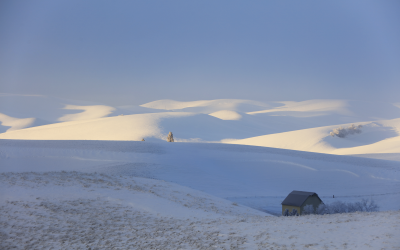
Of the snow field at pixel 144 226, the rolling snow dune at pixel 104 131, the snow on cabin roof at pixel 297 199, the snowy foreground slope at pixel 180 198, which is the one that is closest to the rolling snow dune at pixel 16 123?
the rolling snow dune at pixel 104 131

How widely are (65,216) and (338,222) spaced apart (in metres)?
7.91

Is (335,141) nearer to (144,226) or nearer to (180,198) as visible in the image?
(180,198)

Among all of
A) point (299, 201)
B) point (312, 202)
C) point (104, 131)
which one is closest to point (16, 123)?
point (104, 131)

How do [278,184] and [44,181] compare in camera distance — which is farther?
[278,184]

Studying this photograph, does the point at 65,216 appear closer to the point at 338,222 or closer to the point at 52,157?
the point at 338,222

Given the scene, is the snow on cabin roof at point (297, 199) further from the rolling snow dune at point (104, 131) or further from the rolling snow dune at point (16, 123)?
the rolling snow dune at point (16, 123)

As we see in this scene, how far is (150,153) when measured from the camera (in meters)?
30.9

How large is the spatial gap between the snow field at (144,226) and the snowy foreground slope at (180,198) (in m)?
0.03

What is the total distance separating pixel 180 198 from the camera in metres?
14.9

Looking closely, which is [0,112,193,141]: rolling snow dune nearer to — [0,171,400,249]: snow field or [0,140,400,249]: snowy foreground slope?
[0,140,400,249]: snowy foreground slope

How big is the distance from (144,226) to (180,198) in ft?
18.9

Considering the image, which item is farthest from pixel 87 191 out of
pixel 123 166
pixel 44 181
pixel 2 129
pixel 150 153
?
pixel 2 129

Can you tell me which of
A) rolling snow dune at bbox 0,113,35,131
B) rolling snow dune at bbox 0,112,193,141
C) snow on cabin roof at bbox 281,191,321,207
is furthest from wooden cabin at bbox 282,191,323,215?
rolling snow dune at bbox 0,113,35,131

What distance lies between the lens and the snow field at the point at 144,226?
725 cm
